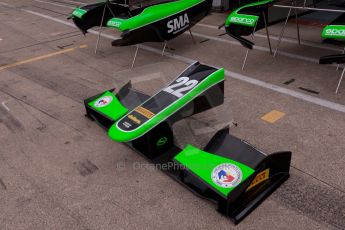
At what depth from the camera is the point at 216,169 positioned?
138 inches

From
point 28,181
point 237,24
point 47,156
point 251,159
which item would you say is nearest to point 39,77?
point 47,156

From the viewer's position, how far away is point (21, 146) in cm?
484

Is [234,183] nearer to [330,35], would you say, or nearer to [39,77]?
[330,35]

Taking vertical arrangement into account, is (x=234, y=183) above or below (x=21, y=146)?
above

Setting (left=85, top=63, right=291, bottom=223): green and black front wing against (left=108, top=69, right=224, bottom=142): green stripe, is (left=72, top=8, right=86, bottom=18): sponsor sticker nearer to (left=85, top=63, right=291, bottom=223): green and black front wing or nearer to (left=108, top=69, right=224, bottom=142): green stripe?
(left=85, top=63, right=291, bottom=223): green and black front wing

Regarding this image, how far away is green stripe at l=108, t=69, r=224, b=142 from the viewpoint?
13.2 ft

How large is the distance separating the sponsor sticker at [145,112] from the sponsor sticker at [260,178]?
1.54 m

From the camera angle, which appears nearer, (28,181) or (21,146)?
(28,181)

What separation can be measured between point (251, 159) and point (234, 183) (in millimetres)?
444

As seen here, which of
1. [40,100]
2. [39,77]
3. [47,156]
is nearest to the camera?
[47,156]

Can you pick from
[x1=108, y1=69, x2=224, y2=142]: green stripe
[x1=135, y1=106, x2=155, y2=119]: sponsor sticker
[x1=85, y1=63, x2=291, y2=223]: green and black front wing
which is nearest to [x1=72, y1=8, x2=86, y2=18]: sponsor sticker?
[x1=85, y1=63, x2=291, y2=223]: green and black front wing

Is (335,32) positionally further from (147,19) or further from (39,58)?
(39,58)

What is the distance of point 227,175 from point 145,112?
148 centimetres

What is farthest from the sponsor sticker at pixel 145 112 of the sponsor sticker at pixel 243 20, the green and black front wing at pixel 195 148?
the sponsor sticker at pixel 243 20
